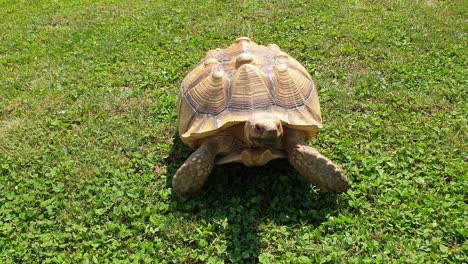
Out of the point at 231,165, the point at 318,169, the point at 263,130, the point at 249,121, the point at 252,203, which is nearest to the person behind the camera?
the point at 263,130

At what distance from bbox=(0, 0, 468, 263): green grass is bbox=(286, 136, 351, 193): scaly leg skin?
156 mm

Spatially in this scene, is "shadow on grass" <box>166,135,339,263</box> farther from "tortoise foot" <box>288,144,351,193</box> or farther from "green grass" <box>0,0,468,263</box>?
"tortoise foot" <box>288,144,351,193</box>

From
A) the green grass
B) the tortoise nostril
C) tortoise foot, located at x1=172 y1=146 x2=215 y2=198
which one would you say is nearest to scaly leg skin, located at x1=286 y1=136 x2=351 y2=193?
the green grass

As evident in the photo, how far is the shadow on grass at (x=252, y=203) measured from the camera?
10.0 ft

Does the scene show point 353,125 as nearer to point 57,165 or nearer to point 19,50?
point 57,165

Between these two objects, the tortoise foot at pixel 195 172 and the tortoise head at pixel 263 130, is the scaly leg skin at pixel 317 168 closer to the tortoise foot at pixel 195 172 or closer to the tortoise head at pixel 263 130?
the tortoise head at pixel 263 130

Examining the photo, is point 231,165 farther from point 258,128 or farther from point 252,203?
point 258,128

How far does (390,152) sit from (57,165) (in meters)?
2.88

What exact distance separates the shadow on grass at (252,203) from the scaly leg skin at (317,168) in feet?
0.51

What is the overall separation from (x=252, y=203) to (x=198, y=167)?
0.49 meters

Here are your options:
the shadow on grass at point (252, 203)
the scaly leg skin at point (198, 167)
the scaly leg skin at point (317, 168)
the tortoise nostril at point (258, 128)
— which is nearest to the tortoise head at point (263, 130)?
the tortoise nostril at point (258, 128)

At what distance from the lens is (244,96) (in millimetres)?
3191

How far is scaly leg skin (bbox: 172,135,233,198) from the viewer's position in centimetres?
322

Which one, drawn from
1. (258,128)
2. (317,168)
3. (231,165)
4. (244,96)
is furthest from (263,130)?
(231,165)
